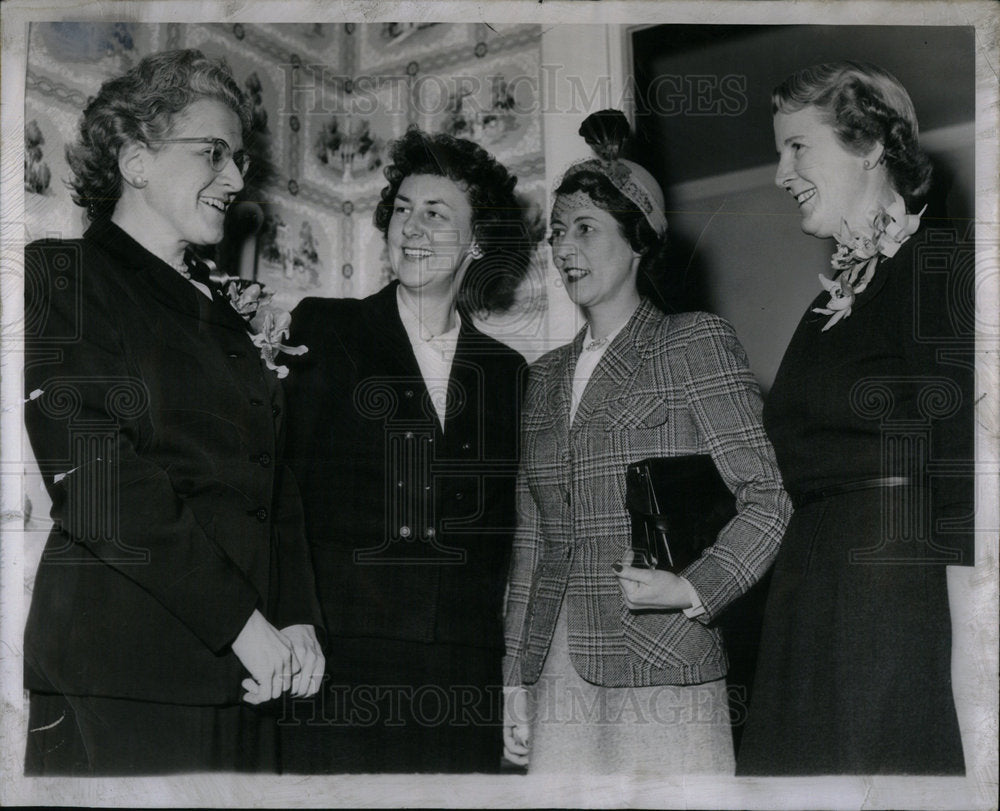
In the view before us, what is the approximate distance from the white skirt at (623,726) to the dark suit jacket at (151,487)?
0.68 meters

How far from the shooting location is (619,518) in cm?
271

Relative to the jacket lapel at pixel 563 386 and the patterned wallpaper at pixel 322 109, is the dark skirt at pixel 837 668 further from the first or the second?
the patterned wallpaper at pixel 322 109

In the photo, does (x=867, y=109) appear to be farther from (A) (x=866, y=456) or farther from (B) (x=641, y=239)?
(A) (x=866, y=456)

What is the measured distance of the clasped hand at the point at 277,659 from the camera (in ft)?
8.86

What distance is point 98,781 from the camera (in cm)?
277

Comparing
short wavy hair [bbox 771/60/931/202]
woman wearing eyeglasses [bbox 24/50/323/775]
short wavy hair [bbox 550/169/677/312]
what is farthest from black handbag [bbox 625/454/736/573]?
short wavy hair [bbox 771/60/931/202]

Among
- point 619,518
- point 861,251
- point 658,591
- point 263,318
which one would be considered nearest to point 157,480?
point 263,318

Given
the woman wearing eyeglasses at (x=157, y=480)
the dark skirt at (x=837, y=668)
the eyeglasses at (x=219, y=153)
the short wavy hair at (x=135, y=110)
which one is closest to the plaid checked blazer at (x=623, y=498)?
the dark skirt at (x=837, y=668)

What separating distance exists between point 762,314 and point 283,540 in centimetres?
146

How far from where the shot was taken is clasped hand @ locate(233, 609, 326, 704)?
2699 mm

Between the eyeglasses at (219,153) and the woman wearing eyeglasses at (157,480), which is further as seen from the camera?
the eyeglasses at (219,153)

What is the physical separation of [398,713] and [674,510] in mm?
936

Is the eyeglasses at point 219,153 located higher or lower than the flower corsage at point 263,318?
higher

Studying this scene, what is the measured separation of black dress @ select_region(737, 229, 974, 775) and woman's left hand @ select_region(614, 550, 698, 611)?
250 mm
